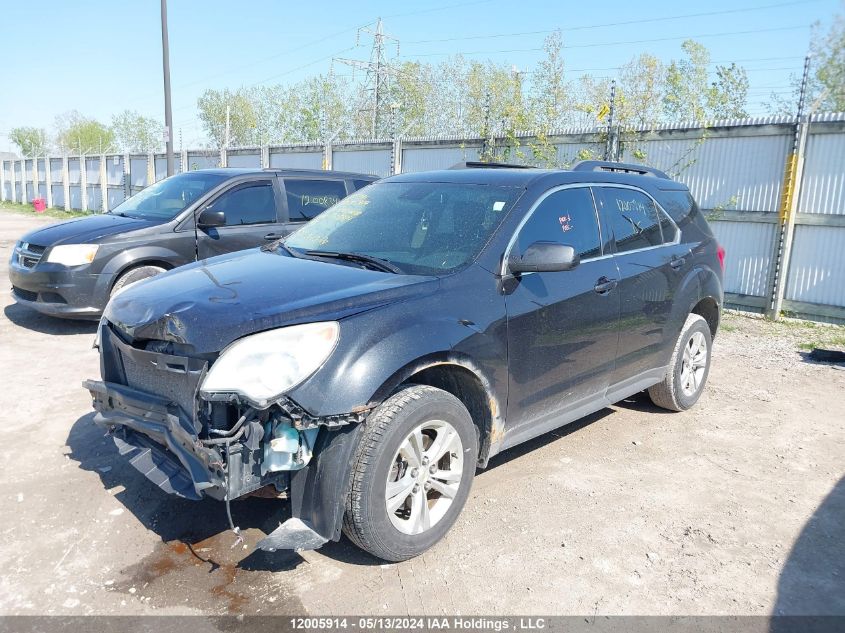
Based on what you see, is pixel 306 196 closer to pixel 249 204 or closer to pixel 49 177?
pixel 249 204

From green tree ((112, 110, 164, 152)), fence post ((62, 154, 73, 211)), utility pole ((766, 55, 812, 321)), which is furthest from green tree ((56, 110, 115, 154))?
utility pole ((766, 55, 812, 321))

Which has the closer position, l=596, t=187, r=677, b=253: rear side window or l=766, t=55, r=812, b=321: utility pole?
l=596, t=187, r=677, b=253: rear side window

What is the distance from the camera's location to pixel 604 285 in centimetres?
424

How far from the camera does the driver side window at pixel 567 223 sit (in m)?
3.89

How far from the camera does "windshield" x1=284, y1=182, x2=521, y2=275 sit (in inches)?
146

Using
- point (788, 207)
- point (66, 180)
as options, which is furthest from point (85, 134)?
point (788, 207)

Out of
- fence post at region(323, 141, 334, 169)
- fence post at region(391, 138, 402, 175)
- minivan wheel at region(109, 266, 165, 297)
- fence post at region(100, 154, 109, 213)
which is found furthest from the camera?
fence post at region(100, 154, 109, 213)

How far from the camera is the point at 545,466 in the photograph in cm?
437

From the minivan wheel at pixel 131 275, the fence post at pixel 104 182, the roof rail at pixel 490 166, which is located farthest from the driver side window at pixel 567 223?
the fence post at pixel 104 182

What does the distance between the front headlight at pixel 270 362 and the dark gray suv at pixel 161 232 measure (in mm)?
4310

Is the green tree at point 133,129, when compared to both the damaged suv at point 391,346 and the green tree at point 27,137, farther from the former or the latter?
the damaged suv at point 391,346

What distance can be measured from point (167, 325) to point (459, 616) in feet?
5.96

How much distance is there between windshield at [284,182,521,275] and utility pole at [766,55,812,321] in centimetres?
672

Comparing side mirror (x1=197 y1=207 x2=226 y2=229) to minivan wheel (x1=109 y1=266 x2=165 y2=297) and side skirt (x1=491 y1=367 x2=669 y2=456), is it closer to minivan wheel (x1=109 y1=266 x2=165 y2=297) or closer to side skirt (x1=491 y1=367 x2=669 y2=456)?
minivan wheel (x1=109 y1=266 x2=165 y2=297)
